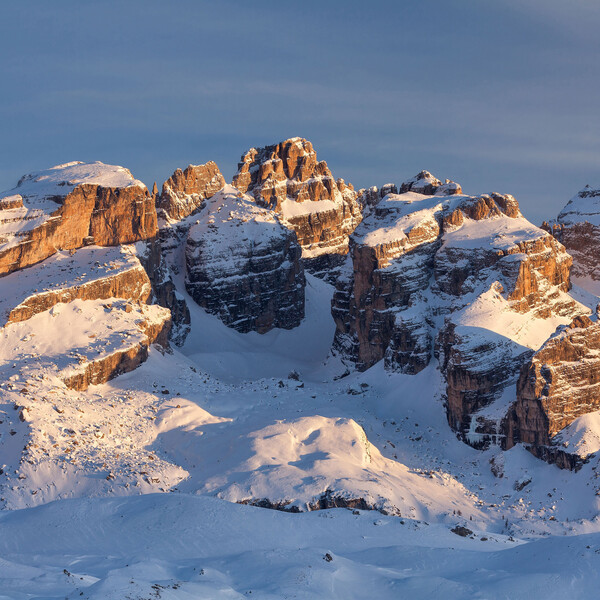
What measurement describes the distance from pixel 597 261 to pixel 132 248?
6049cm

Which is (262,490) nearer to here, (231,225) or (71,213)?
(71,213)

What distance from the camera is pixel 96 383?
93.2m

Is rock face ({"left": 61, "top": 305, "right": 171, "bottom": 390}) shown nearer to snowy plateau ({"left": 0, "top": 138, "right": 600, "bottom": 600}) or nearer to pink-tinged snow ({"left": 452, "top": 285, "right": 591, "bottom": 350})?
snowy plateau ({"left": 0, "top": 138, "right": 600, "bottom": 600})

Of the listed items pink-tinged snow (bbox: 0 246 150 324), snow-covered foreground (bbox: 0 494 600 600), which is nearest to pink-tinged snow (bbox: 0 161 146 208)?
pink-tinged snow (bbox: 0 246 150 324)

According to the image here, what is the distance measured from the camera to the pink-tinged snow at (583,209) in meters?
141

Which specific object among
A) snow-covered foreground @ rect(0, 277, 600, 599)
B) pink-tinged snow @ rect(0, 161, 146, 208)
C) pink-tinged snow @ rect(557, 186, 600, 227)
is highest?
pink-tinged snow @ rect(0, 161, 146, 208)

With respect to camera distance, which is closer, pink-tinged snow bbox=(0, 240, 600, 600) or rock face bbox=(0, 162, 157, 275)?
pink-tinged snow bbox=(0, 240, 600, 600)

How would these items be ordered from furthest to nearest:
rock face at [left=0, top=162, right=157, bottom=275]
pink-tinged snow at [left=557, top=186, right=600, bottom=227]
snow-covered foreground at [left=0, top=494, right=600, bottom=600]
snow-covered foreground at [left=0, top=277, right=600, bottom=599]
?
pink-tinged snow at [left=557, top=186, right=600, bottom=227], rock face at [left=0, top=162, right=157, bottom=275], snow-covered foreground at [left=0, top=277, right=600, bottom=599], snow-covered foreground at [left=0, top=494, right=600, bottom=600]

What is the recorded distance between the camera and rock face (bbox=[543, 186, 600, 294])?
135250mm

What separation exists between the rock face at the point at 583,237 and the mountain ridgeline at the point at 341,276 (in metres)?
0.26

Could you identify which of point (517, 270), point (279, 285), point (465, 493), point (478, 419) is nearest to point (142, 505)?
point (465, 493)

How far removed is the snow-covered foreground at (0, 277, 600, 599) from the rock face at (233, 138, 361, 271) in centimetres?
3029

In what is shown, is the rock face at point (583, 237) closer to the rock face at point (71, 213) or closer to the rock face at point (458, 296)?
the rock face at point (458, 296)

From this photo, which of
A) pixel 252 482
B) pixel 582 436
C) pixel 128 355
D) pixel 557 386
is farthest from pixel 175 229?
pixel 582 436
